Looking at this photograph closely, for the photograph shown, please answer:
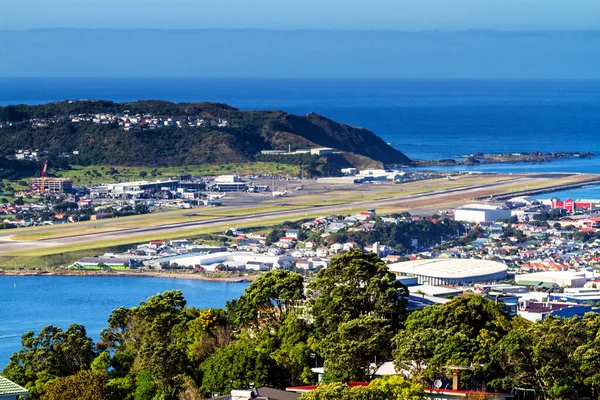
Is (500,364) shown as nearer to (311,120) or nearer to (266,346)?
(266,346)

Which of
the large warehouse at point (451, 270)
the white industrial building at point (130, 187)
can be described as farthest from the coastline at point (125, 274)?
the white industrial building at point (130, 187)

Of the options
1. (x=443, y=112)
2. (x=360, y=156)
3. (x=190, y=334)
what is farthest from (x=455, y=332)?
(x=443, y=112)

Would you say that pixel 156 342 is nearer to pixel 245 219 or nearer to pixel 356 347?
pixel 356 347

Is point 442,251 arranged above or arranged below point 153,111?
below

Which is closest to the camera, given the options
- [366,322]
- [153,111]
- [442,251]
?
[366,322]

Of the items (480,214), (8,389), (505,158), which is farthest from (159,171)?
(8,389)

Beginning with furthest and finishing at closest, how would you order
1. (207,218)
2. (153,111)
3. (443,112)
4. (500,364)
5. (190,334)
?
(443,112) → (153,111) → (207,218) → (190,334) → (500,364)
